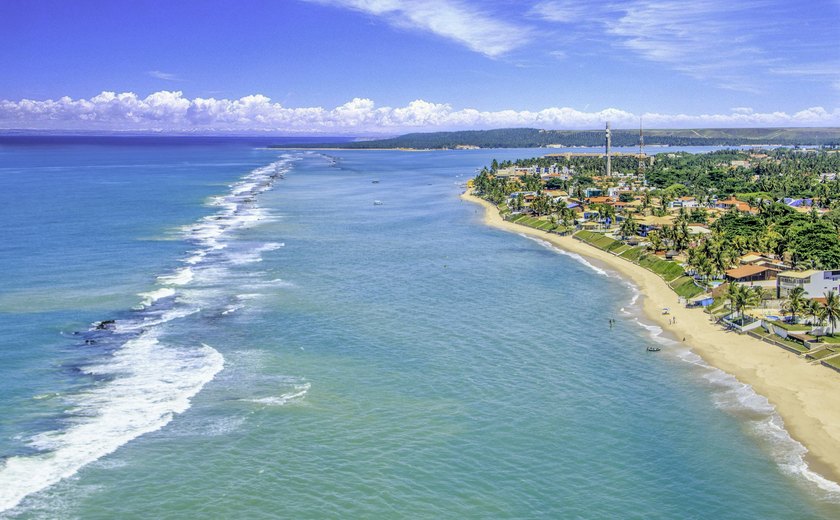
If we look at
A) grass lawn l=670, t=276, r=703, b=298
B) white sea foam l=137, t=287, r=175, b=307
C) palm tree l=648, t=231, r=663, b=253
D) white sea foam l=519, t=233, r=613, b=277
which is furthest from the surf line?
palm tree l=648, t=231, r=663, b=253

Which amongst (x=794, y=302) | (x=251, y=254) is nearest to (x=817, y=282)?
(x=794, y=302)

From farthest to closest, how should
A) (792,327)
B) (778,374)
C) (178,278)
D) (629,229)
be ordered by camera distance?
(629,229) < (178,278) < (792,327) < (778,374)

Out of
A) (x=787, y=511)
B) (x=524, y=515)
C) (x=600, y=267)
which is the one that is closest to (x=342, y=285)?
(x=600, y=267)

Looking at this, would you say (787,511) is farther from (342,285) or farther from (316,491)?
(342,285)

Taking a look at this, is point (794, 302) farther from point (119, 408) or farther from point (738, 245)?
point (119, 408)

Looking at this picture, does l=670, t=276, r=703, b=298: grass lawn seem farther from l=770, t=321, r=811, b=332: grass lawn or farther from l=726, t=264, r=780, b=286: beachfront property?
l=770, t=321, r=811, b=332: grass lawn

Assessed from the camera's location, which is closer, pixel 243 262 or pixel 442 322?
pixel 442 322

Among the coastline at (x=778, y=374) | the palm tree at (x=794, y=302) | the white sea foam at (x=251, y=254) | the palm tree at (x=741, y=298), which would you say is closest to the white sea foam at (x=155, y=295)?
the white sea foam at (x=251, y=254)
